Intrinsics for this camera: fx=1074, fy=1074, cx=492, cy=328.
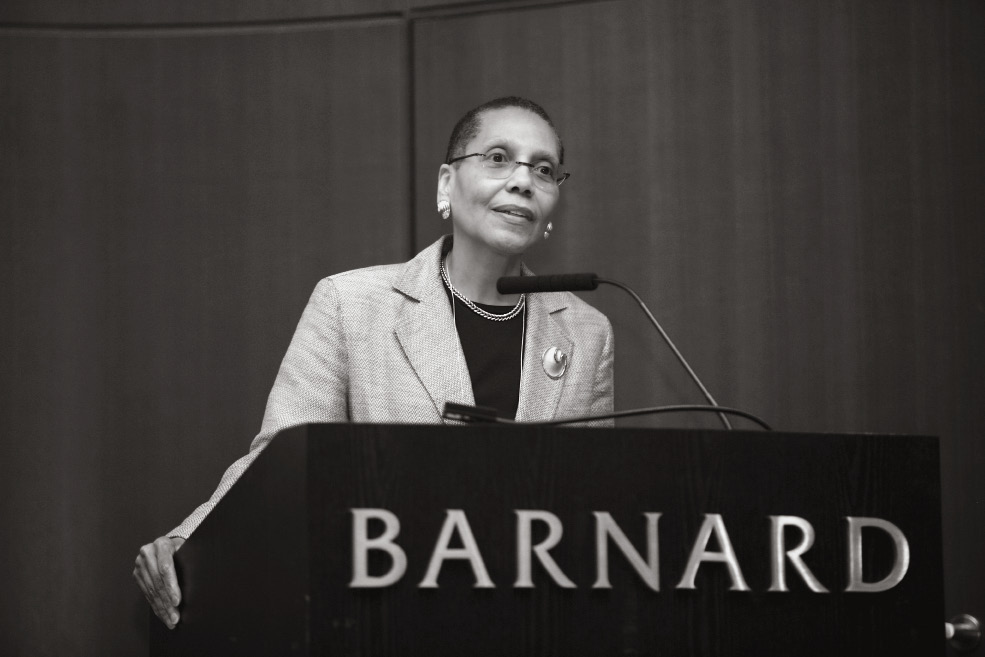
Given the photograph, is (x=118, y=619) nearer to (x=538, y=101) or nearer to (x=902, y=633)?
(x=538, y=101)

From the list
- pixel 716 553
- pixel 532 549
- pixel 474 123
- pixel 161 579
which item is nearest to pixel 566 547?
pixel 532 549

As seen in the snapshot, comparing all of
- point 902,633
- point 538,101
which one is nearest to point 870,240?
point 538,101

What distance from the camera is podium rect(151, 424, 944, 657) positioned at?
114 cm

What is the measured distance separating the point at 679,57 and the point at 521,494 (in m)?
1.70

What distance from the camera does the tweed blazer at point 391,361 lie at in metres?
1.97

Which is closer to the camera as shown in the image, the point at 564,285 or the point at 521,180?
the point at 564,285

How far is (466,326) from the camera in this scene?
7.03ft

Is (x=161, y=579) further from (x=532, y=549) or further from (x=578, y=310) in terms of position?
(x=578, y=310)

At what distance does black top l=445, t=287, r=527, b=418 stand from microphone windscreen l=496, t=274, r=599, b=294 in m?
0.48

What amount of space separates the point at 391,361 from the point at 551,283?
1.78 feet

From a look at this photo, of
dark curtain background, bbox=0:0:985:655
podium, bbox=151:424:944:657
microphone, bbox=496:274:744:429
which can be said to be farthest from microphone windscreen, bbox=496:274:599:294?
dark curtain background, bbox=0:0:985:655

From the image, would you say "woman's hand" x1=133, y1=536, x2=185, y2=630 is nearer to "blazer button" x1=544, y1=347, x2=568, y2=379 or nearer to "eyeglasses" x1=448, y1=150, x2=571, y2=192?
"blazer button" x1=544, y1=347, x2=568, y2=379

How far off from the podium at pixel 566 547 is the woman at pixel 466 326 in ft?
2.17

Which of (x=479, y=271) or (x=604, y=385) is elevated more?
(x=479, y=271)
